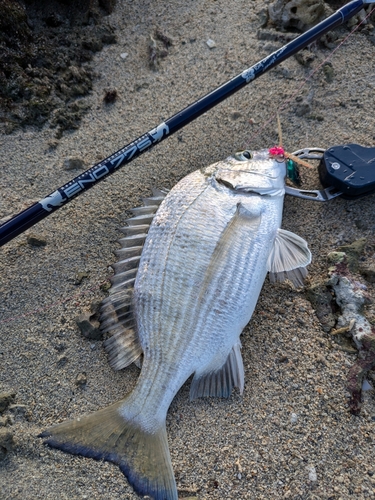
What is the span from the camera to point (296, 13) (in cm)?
352

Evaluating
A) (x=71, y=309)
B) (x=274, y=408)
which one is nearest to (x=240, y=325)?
(x=274, y=408)

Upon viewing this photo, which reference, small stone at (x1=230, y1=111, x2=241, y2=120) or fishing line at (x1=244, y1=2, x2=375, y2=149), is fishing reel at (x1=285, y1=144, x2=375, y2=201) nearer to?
fishing line at (x1=244, y1=2, x2=375, y2=149)

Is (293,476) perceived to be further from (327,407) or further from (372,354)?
(372,354)

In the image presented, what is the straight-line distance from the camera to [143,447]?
1994 mm

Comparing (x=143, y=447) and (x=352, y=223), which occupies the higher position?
(x=143, y=447)

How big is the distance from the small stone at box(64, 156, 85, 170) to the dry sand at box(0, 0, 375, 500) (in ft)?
0.18

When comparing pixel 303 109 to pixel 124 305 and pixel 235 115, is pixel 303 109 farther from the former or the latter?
pixel 124 305

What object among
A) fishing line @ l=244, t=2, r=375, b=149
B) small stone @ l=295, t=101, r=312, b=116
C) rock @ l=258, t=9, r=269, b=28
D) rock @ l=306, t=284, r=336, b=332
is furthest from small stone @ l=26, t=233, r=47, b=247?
rock @ l=258, t=9, r=269, b=28

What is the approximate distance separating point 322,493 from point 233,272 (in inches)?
49.5

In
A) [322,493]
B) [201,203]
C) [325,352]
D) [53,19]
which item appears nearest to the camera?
[322,493]

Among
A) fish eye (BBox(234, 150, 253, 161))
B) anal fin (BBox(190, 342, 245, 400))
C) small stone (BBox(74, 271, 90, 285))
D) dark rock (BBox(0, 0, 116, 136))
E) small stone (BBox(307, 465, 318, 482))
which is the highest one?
dark rock (BBox(0, 0, 116, 136))

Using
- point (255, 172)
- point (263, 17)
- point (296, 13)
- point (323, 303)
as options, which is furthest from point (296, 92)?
point (323, 303)

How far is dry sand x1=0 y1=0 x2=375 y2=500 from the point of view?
2.03 m

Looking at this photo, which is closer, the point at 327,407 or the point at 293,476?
the point at 293,476
